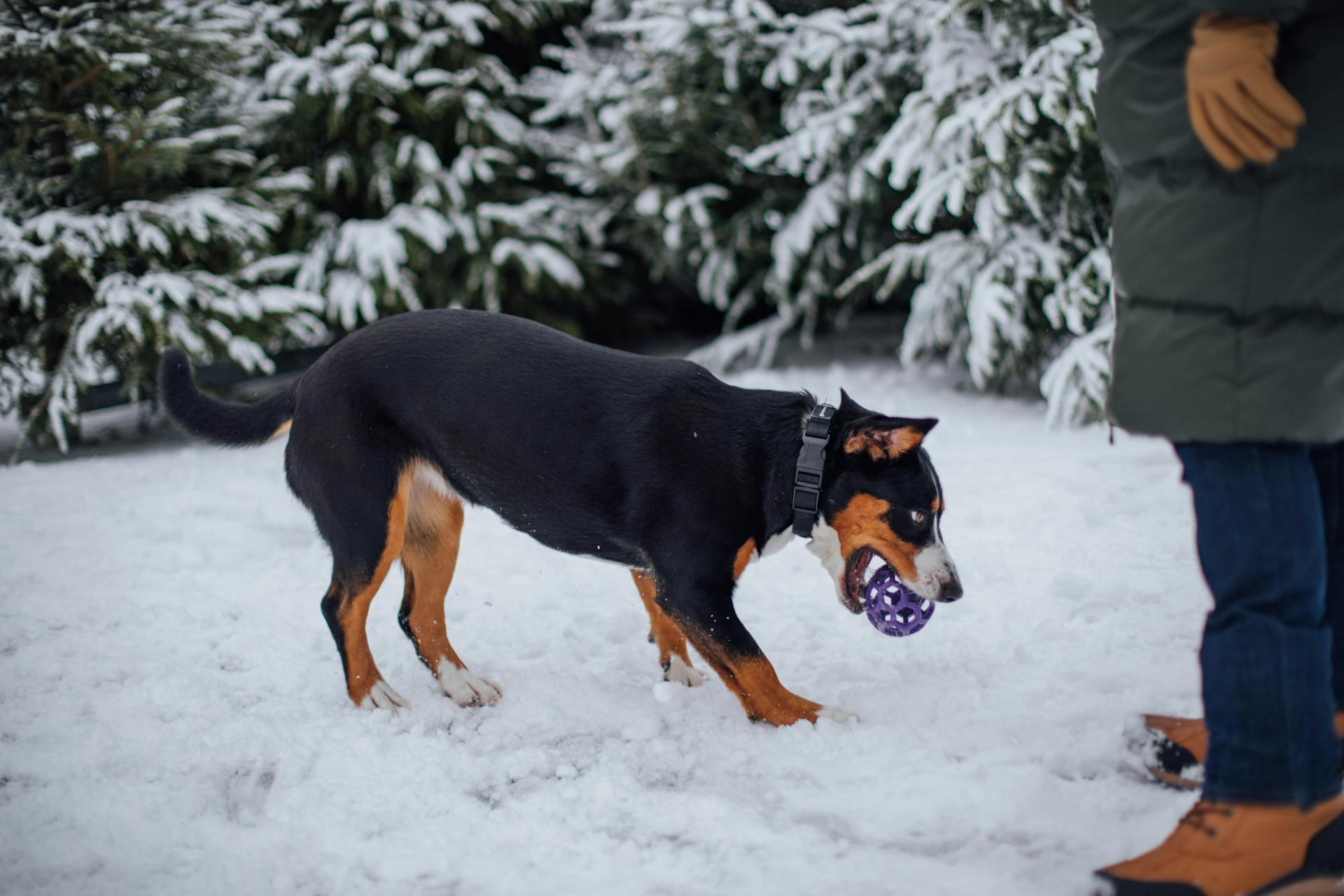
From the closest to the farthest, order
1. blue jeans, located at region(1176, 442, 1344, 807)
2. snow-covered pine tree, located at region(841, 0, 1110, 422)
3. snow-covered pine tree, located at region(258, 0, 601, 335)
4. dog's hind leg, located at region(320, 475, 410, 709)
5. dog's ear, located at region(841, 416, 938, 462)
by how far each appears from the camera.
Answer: blue jeans, located at region(1176, 442, 1344, 807)
dog's ear, located at region(841, 416, 938, 462)
dog's hind leg, located at region(320, 475, 410, 709)
snow-covered pine tree, located at region(841, 0, 1110, 422)
snow-covered pine tree, located at region(258, 0, 601, 335)

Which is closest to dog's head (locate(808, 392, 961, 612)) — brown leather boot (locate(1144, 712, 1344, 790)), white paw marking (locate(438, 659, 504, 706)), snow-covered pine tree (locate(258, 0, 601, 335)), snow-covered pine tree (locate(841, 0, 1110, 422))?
brown leather boot (locate(1144, 712, 1344, 790))

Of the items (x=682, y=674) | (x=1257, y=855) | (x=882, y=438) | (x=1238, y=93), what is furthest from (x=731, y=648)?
(x=1238, y=93)

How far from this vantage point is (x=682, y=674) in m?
3.16

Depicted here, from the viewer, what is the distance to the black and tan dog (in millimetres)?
2754

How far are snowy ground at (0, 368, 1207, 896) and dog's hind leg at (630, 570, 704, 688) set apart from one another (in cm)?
7

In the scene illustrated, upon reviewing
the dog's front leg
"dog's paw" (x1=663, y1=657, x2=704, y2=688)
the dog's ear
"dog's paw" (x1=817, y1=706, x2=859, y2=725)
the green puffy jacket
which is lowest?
"dog's paw" (x1=663, y1=657, x2=704, y2=688)

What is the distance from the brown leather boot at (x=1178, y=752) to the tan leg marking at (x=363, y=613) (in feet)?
6.69

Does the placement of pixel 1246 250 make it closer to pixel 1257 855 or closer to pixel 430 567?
pixel 1257 855

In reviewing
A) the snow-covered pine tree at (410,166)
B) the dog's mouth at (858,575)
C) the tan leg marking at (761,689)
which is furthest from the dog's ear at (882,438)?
the snow-covered pine tree at (410,166)

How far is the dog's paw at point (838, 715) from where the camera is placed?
8.96ft

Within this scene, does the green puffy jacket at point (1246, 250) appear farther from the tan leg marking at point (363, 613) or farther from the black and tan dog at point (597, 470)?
the tan leg marking at point (363, 613)

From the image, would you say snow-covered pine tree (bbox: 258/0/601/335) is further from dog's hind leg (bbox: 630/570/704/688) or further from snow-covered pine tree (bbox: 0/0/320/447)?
dog's hind leg (bbox: 630/570/704/688)

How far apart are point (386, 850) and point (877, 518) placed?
1478 millimetres

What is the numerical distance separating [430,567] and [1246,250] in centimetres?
240
